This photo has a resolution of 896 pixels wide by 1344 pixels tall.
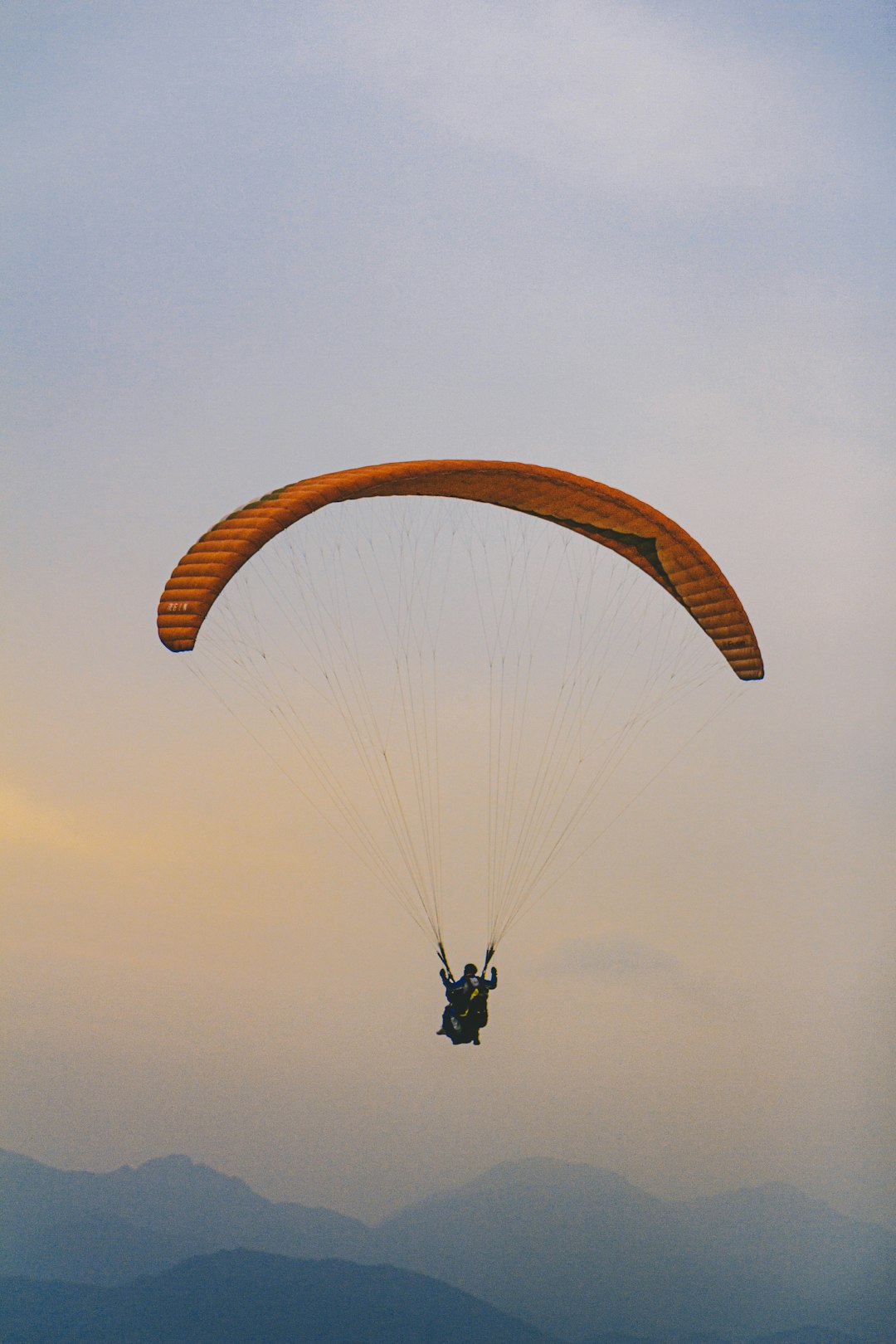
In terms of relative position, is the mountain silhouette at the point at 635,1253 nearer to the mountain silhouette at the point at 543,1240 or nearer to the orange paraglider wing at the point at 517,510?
the mountain silhouette at the point at 543,1240

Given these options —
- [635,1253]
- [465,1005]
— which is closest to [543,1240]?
[635,1253]

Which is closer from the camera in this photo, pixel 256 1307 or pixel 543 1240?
pixel 543 1240

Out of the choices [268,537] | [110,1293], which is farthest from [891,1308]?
[110,1293]

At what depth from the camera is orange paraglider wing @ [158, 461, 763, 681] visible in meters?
13.0

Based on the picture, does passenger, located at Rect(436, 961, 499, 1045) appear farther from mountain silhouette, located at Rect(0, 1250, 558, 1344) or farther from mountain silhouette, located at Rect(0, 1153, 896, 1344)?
mountain silhouette, located at Rect(0, 1250, 558, 1344)

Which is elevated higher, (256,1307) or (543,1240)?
(543,1240)

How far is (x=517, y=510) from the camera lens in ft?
50.5

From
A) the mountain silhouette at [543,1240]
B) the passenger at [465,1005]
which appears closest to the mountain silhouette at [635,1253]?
the mountain silhouette at [543,1240]

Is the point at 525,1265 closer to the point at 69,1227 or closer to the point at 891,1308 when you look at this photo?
the point at 69,1227

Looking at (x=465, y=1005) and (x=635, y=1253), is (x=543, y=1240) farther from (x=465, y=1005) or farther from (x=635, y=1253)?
(x=465, y=1005)

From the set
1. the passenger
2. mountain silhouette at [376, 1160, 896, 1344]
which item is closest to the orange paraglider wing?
the passenger

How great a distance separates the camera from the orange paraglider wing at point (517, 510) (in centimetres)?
1302

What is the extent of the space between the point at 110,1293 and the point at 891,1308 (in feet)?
240

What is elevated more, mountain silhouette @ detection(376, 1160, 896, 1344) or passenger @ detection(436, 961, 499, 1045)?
passenger @ detection(436, 961, 499, 1045)
